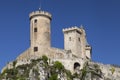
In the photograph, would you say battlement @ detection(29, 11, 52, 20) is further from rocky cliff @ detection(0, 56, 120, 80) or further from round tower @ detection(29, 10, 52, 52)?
rocky cliff @ detection(0, 56, 120, 80)

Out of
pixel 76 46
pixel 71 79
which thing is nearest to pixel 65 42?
pixel 76 46

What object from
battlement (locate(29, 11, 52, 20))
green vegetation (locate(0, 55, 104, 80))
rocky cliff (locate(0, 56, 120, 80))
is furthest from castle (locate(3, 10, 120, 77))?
green vegetation (locate(0, 55, 104, 80))

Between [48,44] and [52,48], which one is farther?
[48,44]

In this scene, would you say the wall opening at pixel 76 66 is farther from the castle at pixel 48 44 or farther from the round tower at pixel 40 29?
the round tower at pixel 40 29

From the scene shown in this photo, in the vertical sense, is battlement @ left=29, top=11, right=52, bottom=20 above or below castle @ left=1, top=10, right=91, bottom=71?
Answer: above

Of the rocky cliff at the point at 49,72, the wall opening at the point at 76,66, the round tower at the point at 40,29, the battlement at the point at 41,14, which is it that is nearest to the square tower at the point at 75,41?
the wall opening at the point at 76,66

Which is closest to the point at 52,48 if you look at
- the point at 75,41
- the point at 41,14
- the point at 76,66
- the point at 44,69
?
the point at 44,69

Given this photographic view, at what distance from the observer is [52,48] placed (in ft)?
455

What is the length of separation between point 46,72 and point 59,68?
321 cm

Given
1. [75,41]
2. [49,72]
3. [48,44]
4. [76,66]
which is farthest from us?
[75,41]

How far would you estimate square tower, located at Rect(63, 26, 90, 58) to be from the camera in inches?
5574

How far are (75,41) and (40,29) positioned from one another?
8.73 m

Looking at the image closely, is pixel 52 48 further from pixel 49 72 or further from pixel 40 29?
pixel 49 72

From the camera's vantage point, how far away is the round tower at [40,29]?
13938cm
